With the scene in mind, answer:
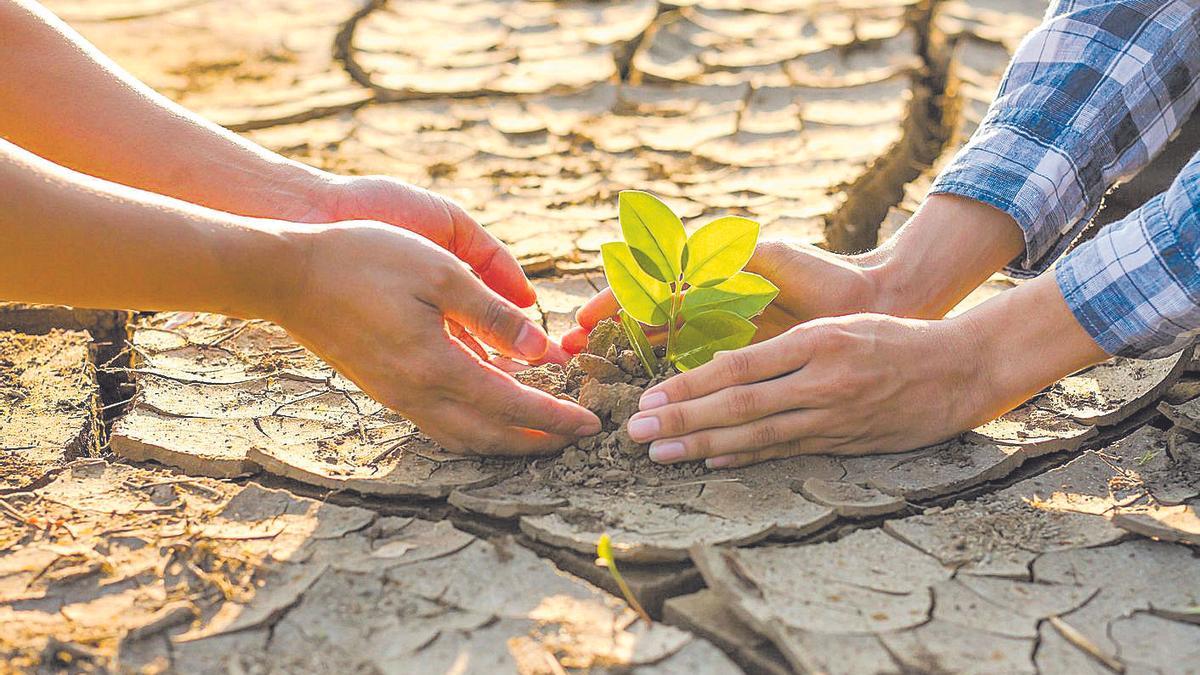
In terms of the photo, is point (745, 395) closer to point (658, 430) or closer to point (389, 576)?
point (658, 430)

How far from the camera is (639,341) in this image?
5.15 feet

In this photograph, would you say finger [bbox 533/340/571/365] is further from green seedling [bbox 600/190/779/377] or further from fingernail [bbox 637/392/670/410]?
fingernail [bbox 637/392/670/410]

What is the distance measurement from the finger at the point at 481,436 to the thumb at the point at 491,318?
0.32 ft

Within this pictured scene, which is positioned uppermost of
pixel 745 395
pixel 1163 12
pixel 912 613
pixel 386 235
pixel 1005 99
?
pixel 1163 12

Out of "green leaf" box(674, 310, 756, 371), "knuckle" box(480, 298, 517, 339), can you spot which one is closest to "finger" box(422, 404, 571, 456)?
"knuckle" box(480, 298, 517, 339)

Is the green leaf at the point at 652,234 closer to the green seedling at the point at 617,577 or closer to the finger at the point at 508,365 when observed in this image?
the finger at the point at 508,365

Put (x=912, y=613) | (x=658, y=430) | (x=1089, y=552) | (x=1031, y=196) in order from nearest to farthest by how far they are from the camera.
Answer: (x=912, y=613) < (x=1089, y=552) < (x=658, y=430) < (x=1031, y=196)

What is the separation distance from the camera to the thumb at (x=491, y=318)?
1387 millimetres

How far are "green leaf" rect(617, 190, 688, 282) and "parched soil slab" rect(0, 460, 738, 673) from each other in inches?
16.9

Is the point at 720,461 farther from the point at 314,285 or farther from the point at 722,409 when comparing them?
the point at 314,285

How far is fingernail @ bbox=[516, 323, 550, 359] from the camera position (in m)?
1.43

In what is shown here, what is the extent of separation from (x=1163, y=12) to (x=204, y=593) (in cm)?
163

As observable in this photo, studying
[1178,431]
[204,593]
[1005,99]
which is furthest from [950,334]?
[204,593]

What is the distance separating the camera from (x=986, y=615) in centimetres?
123
